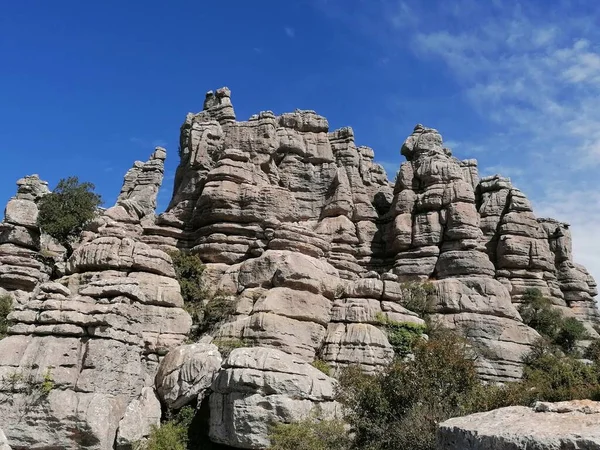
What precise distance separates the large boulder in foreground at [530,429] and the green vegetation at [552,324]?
29.9 meters

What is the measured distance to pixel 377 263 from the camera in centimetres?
4031

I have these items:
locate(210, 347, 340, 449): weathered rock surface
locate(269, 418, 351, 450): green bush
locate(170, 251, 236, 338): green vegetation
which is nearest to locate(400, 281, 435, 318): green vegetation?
locate(170, 251, 236, 338): green vegetation

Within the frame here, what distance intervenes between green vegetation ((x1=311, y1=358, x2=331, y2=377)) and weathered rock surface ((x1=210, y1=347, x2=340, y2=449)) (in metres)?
4.97

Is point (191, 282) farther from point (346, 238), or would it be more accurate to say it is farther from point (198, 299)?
point (346, 238)

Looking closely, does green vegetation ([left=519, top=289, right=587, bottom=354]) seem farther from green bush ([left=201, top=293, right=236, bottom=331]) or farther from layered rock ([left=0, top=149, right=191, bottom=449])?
layered rock ([left=0, top=149, right=191, bottom=449])

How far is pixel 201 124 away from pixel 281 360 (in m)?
29.0

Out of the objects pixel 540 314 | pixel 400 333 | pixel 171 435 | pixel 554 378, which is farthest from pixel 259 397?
pixel 540 314

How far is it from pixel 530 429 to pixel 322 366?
1555 centimetres

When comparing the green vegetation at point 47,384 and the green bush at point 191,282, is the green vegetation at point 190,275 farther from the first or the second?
the green vegetation at point 47,384

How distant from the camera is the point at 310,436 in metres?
14.9

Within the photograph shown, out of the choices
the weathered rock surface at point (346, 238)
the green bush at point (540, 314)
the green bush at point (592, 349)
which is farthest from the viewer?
the green bush at point (540, 314)

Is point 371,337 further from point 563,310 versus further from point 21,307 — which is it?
point 563,310

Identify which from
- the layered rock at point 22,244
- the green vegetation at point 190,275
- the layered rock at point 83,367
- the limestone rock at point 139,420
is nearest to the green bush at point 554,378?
the limestone rock at point 139,420

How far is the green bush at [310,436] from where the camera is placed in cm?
1448
